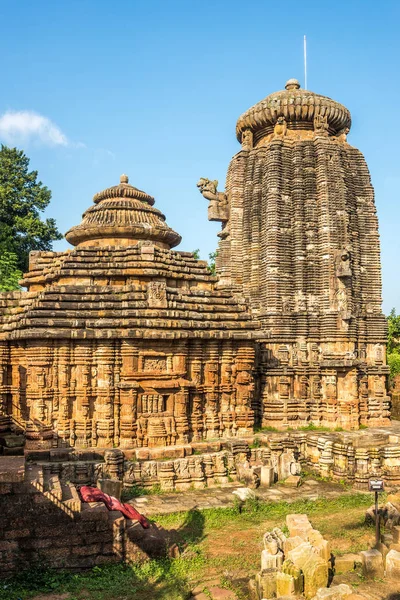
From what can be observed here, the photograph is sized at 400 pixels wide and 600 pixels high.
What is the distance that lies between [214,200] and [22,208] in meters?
14.9

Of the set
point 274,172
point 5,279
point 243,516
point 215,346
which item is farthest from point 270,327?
point 5,279

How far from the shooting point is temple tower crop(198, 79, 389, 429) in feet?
60.7

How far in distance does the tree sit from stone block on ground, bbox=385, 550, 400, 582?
25.9 metres

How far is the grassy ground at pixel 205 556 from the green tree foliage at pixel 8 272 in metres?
17.8

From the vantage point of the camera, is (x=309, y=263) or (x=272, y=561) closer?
(x=272, y=561)

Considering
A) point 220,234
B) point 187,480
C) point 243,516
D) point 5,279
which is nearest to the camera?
point 243,516

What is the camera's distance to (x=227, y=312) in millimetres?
15617

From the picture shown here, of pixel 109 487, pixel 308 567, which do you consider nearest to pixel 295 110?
pixel 109 487

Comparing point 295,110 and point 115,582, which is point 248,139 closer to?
point 295,110

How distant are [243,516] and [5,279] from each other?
18743 millimetres

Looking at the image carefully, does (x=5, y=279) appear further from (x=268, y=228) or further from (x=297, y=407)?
(x=297, y=407)

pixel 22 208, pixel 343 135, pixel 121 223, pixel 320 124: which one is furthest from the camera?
pixel 22 208

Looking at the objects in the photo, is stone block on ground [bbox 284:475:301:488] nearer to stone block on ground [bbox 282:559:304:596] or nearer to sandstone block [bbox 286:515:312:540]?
sandstone block [bbox 286:515:312:540]

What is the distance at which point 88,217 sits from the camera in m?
18.5
